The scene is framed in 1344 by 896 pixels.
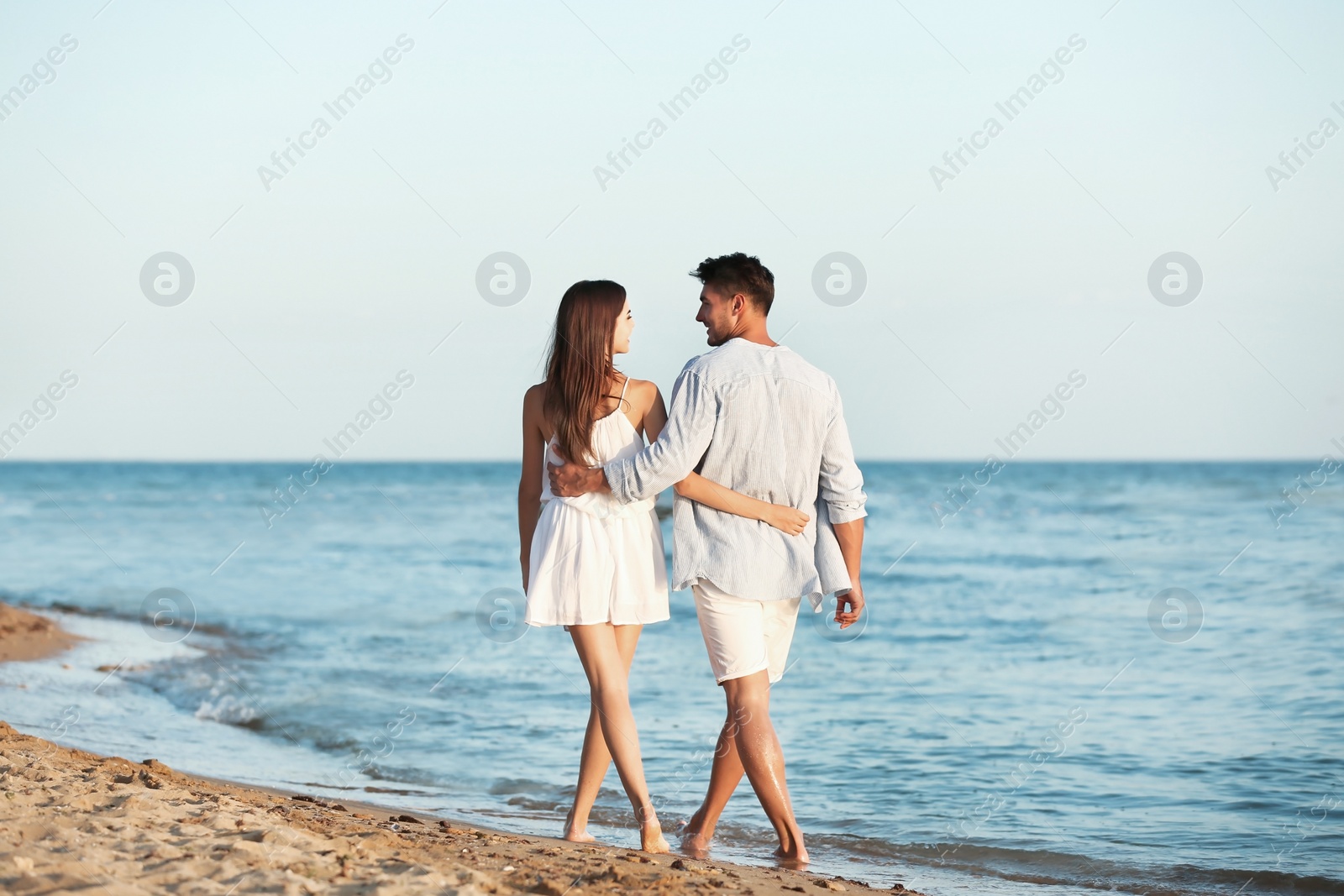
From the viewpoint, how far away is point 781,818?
353 cm

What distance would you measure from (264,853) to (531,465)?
136 cm

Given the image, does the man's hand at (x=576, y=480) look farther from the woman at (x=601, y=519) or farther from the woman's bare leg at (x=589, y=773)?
the woman's bare leg at (x=589, y=773)

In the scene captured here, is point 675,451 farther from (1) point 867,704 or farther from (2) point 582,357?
(1) point 867,704

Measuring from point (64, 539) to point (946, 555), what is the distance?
53.6ft

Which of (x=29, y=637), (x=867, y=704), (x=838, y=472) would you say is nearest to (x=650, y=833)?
(x=838, y=472)

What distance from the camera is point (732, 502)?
11.0 ft

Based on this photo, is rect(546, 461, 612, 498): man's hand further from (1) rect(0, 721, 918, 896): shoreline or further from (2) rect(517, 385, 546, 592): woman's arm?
(1) rect(0, 721, 918, 896): shoreline

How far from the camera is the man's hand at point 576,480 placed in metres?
3.35

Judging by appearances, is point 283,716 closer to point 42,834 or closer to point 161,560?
point 42,834

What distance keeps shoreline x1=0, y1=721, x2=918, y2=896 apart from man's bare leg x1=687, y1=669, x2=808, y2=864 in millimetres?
138

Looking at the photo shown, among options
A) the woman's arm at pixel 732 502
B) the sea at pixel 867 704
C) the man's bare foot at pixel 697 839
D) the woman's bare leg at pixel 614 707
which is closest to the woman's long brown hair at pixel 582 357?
the woman's arm at pixel 732 502

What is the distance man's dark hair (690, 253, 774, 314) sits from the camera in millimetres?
3414

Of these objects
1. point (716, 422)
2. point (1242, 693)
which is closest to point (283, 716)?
point (716, 422)

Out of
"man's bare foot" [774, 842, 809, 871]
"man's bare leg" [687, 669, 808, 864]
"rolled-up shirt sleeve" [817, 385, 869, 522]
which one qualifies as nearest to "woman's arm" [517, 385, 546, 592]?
"man's bare leg" [687, 669, 808, 864]
